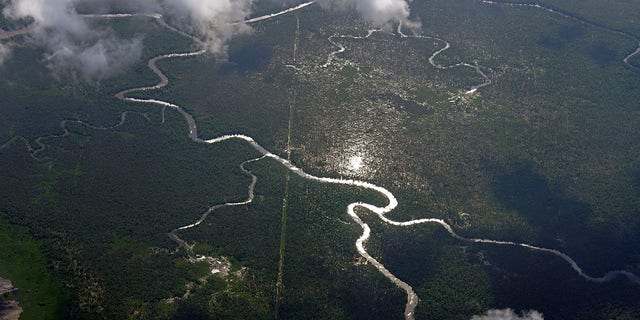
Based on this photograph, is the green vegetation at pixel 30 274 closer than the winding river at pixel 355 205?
Yes

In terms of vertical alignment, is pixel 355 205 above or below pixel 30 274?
above

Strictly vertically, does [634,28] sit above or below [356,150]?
above

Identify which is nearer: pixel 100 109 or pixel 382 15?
pixel 100 109

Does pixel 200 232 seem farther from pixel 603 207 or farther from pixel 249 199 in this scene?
pixel 603 207

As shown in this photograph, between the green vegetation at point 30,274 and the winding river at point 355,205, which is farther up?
the winding river at point 355,205

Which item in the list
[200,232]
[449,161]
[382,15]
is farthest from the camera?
[382,15]

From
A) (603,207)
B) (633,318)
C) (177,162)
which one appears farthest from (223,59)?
(633,318)

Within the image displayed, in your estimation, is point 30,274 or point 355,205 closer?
point 30,274

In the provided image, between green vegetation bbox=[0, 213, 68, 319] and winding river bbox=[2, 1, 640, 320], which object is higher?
winding river bbox=[2, 1, 640, 320]

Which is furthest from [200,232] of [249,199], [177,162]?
[177,162]

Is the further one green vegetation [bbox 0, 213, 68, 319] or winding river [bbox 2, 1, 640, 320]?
winding river [bbox 2, 1, 640, 320]

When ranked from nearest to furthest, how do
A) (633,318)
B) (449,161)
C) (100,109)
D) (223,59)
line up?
(633,318) < (449,161) < (100,109) < (223,59)
